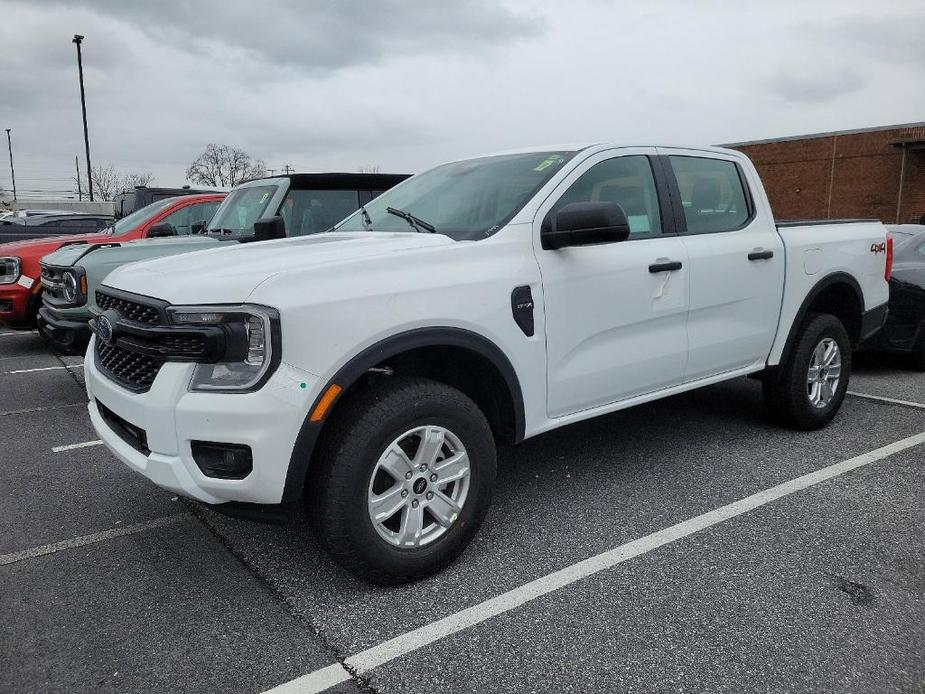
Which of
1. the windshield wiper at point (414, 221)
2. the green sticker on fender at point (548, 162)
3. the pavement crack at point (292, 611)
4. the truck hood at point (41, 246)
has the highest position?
the green sticker on fender at point (548, 162)

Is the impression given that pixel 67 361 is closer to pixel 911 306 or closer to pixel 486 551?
pixel 486 551

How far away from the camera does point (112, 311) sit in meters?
3.02

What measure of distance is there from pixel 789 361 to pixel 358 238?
289 centimetres

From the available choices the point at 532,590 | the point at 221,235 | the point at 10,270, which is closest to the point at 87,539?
the point at 532,590

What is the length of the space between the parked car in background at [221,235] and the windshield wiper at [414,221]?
2085 mm

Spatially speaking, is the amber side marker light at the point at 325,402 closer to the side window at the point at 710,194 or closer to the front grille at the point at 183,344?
the front grille at the point at 183,344

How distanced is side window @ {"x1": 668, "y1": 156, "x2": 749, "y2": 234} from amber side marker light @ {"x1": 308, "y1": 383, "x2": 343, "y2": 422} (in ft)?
7.73

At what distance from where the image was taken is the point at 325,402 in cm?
258

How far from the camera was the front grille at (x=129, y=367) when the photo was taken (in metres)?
2.75

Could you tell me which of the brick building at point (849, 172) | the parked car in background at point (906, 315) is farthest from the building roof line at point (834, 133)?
the parked car in background at point (906, 315)

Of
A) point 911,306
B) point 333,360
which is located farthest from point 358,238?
point 911,306

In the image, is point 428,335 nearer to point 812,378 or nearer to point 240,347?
point 240,347

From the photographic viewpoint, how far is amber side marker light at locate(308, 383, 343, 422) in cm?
256

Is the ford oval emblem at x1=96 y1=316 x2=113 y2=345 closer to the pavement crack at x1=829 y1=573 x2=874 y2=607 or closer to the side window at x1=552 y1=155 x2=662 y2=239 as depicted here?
the side window at x1=552 y1=155 x2=662 y2=239
